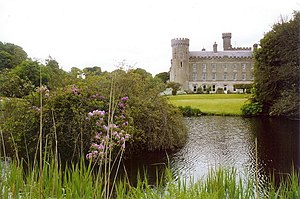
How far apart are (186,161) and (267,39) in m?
9.37

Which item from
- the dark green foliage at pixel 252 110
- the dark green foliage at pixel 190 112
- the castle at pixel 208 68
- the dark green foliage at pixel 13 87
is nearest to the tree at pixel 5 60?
the dark green foliage at pixel 13 87

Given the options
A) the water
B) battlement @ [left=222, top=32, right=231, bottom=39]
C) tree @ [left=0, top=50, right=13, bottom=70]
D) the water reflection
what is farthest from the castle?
Result: the water

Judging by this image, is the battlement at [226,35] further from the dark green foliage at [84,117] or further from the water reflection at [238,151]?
the dark green foliage at [84,117]

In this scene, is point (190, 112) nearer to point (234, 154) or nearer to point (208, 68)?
point (234, 154)

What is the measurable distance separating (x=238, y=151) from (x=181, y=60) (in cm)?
2869

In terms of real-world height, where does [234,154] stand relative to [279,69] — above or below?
below

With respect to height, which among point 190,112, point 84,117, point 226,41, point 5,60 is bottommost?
point 190,112

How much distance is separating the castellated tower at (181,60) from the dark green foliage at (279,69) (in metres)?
20.2

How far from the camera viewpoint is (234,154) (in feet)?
19.5

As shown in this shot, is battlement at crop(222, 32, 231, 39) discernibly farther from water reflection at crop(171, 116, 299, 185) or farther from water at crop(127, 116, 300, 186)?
water at crop(127, 116, 300, 186)

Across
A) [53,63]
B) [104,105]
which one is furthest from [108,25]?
[53,63]

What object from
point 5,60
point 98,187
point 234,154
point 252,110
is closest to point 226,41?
point 252,110

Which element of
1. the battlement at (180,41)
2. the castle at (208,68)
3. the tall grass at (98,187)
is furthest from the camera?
the battlement at (180,41)

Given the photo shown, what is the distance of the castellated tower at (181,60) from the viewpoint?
113ft
